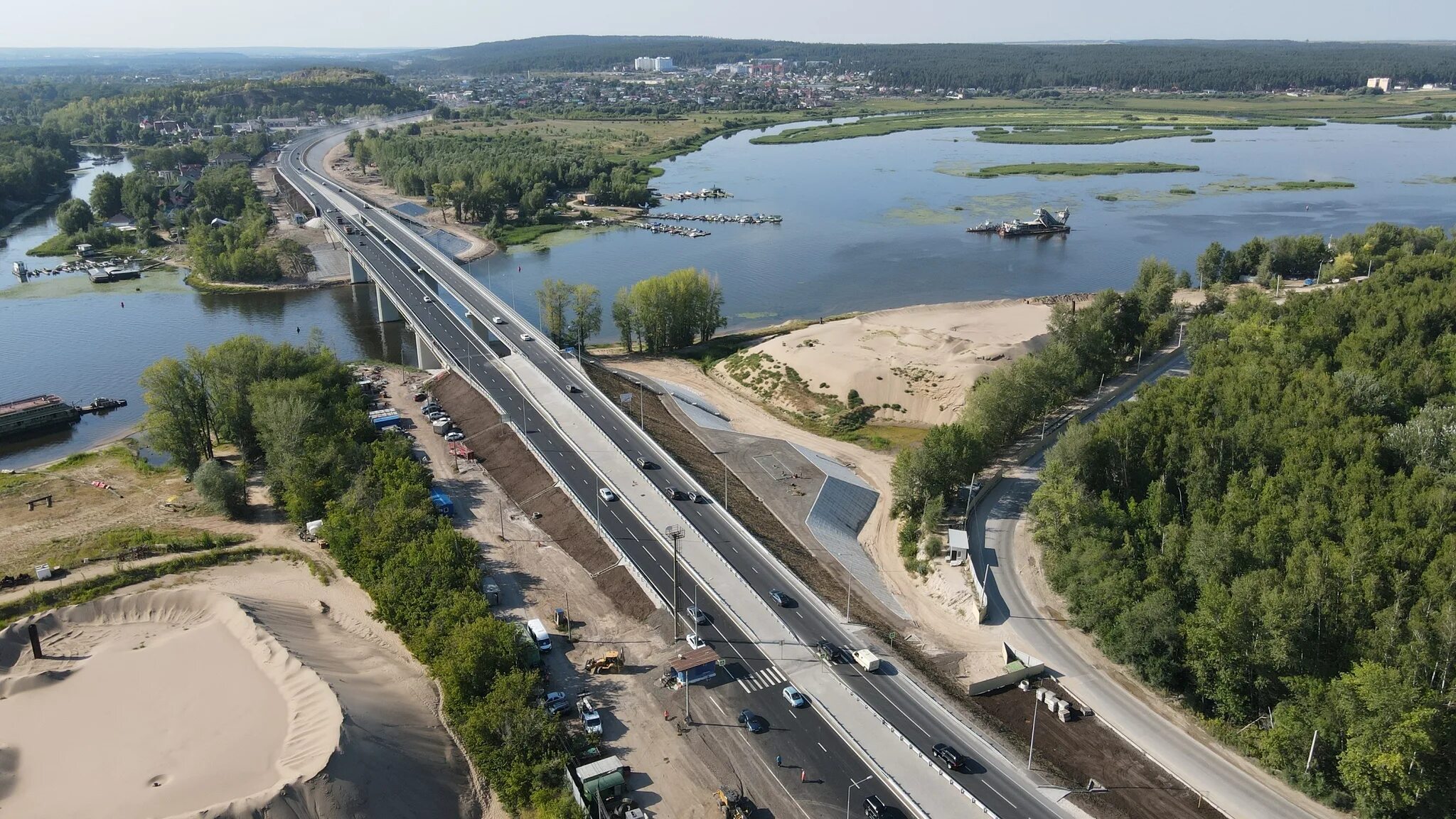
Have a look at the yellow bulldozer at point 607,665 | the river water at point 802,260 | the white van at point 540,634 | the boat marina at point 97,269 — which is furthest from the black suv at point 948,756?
the boat marina at point 97,269

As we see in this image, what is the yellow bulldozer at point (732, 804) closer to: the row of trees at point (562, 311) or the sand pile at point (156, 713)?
the sand pile at point (156, 713)

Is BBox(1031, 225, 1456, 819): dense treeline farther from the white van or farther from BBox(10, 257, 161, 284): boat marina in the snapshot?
BBox(10, 257, 161, 284): boat marina

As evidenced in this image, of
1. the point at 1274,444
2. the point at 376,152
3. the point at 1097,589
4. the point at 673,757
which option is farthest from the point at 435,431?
the point at 376,152

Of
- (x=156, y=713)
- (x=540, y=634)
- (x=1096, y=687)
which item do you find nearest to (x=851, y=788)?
(x=1096, y=687)

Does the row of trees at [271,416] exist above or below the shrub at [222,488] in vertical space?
above

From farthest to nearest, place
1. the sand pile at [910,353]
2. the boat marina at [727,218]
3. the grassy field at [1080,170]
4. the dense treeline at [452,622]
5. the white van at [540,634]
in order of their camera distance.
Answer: the grassy field at [1080,170] → the boat marina at [727,218] → the sand pile at [910,353] → the white van at [540,634] → the dense treeline at [452,622]

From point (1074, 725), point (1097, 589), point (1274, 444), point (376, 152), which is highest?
point (376, 152)

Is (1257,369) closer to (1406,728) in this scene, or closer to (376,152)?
(1406,728)
